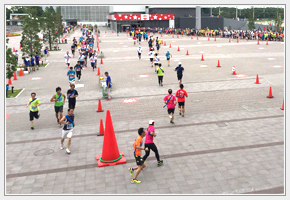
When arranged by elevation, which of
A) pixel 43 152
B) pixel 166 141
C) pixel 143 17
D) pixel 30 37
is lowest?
pixel 43 152

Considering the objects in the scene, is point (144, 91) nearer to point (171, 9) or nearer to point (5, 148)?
point (5, 148)

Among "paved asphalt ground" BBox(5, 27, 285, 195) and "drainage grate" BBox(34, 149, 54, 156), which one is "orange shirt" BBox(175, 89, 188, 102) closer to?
"paved asphalt ground" BBox(5, 27, 285, 195)

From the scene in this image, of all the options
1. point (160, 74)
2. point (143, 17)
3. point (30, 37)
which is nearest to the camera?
point (160, 74)

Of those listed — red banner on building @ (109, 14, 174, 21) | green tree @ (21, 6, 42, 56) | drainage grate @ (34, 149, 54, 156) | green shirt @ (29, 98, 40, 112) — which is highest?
red banner on building @ (109, 14, 174, 21)

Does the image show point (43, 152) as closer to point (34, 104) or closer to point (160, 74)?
point (34, 104)

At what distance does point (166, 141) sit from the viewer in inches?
439

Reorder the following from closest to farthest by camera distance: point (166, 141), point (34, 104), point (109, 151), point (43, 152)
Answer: point (109, 151) → point (43, 152) → point (166, 141) → point (34, 104)

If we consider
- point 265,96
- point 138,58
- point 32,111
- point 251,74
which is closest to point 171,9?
point 138,58

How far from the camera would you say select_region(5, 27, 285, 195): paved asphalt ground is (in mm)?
8148

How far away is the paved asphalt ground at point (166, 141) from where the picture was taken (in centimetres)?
815

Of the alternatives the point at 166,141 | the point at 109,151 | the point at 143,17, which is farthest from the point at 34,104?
the point at 143,17

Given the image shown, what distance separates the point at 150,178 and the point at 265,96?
11.1m

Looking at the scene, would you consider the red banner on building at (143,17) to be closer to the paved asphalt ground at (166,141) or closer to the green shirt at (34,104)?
the paved asphalt ground at (166,141)

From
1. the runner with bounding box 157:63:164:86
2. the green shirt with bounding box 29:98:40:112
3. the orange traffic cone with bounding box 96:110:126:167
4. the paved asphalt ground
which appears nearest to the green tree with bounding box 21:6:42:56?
the paved asphalt ground
